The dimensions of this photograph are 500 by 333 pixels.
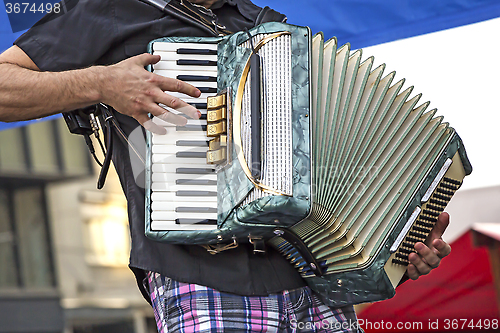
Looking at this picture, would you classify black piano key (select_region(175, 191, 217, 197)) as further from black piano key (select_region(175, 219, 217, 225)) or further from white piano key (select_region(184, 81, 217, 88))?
white piano key (select_region(184, 81, 217, 88))

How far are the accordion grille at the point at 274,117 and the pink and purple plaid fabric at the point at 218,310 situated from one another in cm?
28

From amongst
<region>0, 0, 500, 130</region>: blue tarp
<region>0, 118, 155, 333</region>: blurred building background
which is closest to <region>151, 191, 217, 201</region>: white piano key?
<region>0, 0, 500, 130</region>: blue tarp

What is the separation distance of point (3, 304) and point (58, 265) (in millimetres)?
827

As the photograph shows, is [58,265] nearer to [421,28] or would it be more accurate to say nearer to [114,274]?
[114,274]

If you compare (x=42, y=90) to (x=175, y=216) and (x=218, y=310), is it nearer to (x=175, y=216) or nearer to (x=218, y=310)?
(x=175, y=216)

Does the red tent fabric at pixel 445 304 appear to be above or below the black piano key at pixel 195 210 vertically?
below

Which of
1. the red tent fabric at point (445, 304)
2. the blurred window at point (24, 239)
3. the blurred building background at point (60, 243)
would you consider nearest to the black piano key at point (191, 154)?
the red tent fabric at point (445, 304)

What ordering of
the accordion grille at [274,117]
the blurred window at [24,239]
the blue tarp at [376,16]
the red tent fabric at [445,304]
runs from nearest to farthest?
the accordion grille at [274,117] < the blue tarp at [376,16] < the red tent fabric at [445,304] < the blurred window at [24,239]

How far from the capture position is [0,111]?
1.24 metres

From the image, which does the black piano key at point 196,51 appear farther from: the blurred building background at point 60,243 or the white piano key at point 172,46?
the blurred building background at point 60,243

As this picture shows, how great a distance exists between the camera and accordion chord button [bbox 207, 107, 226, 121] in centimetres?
123

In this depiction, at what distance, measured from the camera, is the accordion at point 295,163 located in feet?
3.80

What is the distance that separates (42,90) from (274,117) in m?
0.53

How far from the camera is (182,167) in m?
1.24
